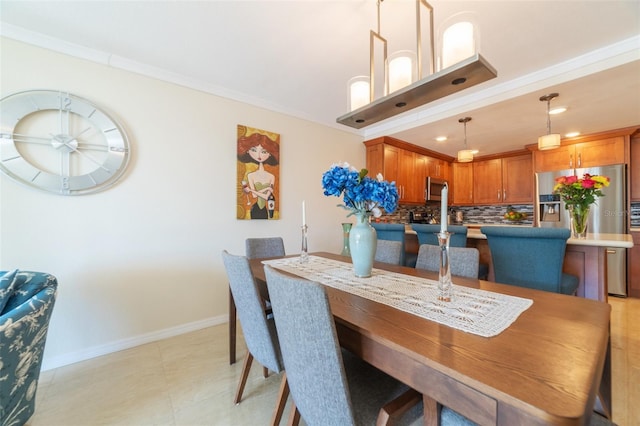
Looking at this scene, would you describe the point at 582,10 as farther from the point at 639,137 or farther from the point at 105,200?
the point at 105,200

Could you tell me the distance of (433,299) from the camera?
1.03 metres

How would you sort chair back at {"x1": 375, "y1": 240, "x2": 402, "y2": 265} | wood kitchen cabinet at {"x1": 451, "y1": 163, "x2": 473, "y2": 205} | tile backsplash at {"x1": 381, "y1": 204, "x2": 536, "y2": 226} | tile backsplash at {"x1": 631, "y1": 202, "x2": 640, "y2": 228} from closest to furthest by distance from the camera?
chair back at {"x1": 375, "y1": 240, "x2": 402, "y2": 265}, tile backsplash at {"x1": 631, "y1": 202, "x2": 640, "y2": 228}, tile backsplash at {"x1": 381, "y1": 204, "x2": 536, "y2": 226}, wood kitchen cabinet at {"x1": 451, "y1": 163, "x2": 473, "y2": 205}

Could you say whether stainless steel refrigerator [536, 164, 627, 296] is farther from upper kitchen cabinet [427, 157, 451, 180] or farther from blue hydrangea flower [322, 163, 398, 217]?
blue hydrangea flower [322, 163, 398, 217]

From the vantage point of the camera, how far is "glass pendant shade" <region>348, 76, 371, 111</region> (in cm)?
170

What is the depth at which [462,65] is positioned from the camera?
109 centimetres

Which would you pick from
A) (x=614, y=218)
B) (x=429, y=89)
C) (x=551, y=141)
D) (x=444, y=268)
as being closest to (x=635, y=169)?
(x=614, y=218)

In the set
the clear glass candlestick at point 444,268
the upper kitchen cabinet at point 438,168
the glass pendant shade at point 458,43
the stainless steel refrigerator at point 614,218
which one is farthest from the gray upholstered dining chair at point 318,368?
the upper kitchen cabinet at point 438,168

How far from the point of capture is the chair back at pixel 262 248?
2240mm

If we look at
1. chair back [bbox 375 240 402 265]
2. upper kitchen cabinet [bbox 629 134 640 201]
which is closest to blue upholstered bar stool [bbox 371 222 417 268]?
chair back [bbox 375 240 402 265]

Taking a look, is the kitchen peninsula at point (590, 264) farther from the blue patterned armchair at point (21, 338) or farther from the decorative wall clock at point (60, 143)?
the decorative wall clock at point (60, 143)

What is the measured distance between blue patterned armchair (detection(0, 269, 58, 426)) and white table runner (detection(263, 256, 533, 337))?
124 centimetres

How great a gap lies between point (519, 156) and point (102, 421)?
5.94 metres

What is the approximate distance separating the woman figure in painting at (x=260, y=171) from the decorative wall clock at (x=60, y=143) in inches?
40.7

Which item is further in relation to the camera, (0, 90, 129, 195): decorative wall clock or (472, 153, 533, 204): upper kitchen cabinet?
(472, 153, 533, 204): upper kitchen cabinet
